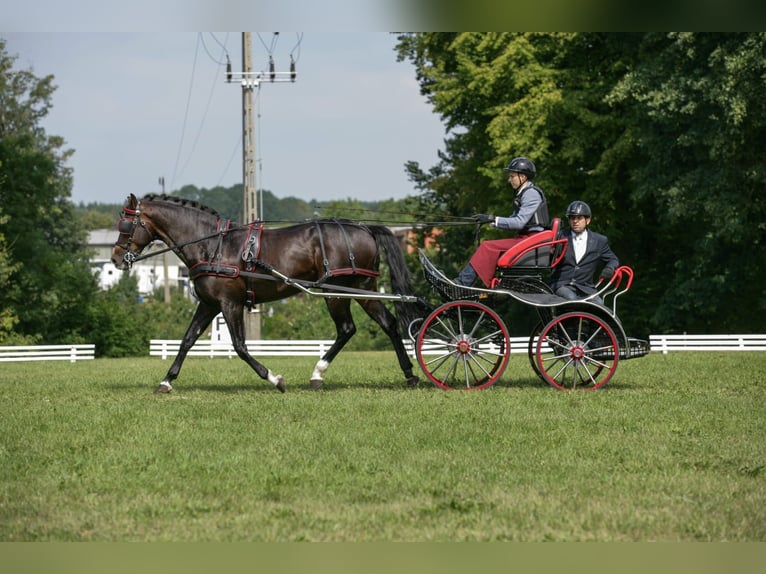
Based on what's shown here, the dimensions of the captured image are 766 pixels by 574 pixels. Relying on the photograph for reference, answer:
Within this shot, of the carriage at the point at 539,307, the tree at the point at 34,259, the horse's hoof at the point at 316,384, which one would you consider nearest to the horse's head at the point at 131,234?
the horse's hoof at the point at 316,384

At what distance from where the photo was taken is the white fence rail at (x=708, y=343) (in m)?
24.9

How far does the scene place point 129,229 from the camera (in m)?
12.2

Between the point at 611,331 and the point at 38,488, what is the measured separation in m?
6.76

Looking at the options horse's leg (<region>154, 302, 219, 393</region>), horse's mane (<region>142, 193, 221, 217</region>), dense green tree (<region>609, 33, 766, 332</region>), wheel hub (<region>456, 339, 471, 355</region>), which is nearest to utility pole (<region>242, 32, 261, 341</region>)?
dense green tree (<region>609, 33, 766, 332</region>)

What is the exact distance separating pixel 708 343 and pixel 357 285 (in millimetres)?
15551

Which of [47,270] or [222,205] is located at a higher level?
[222,205]

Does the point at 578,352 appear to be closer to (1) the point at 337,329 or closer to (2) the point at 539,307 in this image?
(2) the point at 539,307

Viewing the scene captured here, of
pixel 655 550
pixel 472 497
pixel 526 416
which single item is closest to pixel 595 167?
pixel 526 416

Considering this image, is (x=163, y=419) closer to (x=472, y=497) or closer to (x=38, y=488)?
(x=38, y=488)

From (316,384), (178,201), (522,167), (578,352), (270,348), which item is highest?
(522,167)

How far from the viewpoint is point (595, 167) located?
31.6 meters

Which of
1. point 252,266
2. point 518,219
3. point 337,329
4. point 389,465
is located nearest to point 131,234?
point 252,266

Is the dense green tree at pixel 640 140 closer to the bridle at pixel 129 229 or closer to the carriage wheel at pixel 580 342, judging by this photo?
the carriage wheel at pixel 580 342

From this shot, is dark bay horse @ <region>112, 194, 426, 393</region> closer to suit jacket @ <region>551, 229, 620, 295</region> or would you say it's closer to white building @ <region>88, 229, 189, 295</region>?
suit jacket @ <region>551, 229, 620, 295</region>
